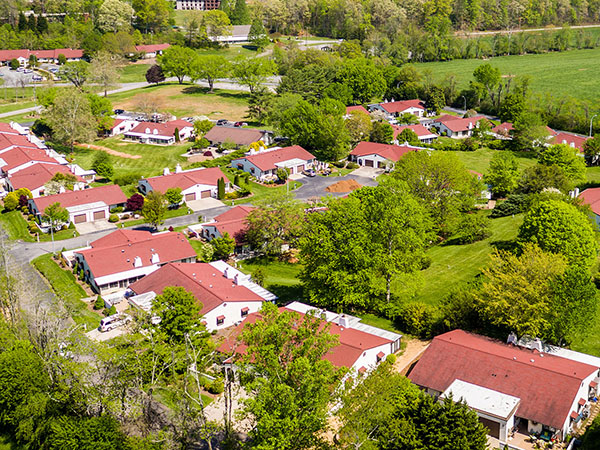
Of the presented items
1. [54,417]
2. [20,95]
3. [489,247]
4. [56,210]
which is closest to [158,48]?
[20,95]

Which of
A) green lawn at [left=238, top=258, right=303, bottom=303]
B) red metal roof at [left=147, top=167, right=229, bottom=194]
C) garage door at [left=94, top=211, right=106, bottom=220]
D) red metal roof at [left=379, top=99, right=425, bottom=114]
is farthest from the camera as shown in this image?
red metal roof at [left=379, top=99, right=425, bottom=114]

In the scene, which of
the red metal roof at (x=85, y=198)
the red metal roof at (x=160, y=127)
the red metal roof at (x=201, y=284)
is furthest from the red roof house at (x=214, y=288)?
the red metal roof at (x=160, y=127)

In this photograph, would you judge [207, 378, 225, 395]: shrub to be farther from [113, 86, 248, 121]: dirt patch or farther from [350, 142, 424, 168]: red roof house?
[113, 86, 248, 121]: dirt patch

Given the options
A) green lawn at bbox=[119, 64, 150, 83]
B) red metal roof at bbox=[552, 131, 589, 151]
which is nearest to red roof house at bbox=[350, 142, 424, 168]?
red metal roof at bbox=[552, 131, 589, 151]

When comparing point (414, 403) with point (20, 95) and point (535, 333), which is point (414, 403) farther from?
point (20, 95)

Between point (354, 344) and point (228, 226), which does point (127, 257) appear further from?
point (354, 344)

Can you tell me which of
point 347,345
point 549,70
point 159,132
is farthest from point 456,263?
point 549,70
